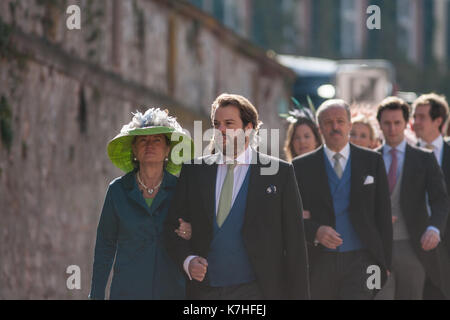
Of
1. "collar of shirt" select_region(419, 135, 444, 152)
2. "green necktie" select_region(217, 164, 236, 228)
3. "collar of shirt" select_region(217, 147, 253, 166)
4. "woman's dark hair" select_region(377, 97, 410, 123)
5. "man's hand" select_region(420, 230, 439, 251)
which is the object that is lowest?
"man's hand" select_region(420, 230, 439, 251)

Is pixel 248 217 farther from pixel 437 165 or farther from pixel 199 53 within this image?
pixel 199 53

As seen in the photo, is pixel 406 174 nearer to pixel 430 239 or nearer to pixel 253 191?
pixel 430 239

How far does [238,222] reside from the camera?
21.5ft

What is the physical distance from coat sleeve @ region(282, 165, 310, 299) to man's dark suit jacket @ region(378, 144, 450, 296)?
2.20m

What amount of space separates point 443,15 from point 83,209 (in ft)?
122

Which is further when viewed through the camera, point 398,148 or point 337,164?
point 398,148

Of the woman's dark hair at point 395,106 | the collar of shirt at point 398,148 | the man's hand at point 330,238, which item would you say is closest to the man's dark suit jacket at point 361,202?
the man's hand at point 330,238

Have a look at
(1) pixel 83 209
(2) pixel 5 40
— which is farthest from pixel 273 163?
(1) pixel 83 209

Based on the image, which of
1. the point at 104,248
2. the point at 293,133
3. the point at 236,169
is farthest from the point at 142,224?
the point at 293,133

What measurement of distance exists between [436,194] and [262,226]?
241 cm

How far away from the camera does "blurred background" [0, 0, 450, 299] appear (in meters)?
11.7

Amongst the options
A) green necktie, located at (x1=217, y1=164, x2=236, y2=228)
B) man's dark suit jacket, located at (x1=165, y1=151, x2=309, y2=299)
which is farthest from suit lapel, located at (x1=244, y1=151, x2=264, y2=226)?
green necktie, located at (x1=217, y1=164, x2=236, y2=228)

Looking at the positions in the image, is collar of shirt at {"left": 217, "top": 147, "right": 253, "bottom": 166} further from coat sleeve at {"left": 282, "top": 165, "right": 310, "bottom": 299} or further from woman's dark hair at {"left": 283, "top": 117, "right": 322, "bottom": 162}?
woman's dark hair at {"left": 283, "top": 117, "right": 322, "bottom": 162}

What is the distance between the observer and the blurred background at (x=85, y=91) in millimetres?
11742
